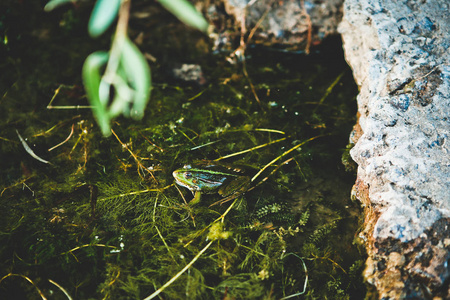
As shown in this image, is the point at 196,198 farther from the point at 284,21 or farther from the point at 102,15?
the point at 284,21

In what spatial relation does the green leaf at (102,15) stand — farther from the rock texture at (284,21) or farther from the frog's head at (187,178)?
the rock texture at (284,21)

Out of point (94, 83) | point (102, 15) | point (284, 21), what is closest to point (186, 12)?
point (102, 15)

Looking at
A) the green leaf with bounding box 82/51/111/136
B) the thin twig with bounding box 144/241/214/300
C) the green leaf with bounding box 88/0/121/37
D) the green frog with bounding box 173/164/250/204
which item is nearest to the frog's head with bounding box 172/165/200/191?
the green frog with bounding box 173/164/250/204

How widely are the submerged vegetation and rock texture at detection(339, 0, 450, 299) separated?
0.48 m

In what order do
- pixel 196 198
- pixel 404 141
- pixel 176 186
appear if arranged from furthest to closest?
1. pixel 176 186
2. pixel 196 198
3. pixel 404 141

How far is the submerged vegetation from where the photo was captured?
2.96 metres

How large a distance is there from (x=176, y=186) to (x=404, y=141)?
86.8 inches

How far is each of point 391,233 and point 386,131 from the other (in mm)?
932

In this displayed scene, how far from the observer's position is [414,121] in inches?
118

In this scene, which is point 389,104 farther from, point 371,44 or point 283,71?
point 283,71

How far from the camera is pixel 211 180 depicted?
345cm

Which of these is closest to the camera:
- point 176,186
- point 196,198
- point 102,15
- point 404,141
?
point 102,15

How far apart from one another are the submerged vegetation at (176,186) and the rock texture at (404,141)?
0.48 meters

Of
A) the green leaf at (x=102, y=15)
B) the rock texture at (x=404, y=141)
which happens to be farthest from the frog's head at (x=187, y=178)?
the green leaf at (x=102, y=15)
